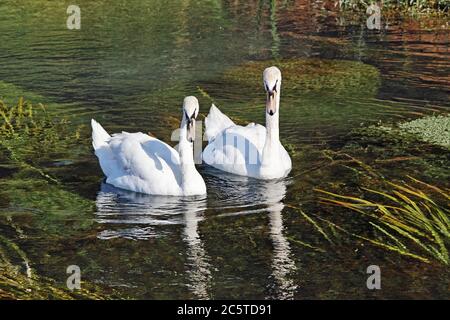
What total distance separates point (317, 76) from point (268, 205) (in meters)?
7.06

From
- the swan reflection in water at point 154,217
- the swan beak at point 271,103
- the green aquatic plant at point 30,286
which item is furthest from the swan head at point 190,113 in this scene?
the green aquatic plant at point 30,286

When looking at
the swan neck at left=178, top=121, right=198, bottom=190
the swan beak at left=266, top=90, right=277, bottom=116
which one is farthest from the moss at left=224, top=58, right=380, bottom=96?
the swan neck at left=178, top=121, right=198, bottom=190

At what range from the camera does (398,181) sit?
13.3m

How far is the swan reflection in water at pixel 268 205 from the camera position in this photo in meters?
10.4

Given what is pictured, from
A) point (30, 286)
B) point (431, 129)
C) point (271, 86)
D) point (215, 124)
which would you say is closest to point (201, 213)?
point (271, 86)

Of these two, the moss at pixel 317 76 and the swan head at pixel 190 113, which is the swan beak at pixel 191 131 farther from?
the moss at pixel 317 76

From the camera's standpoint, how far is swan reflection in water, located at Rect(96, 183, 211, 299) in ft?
35.6

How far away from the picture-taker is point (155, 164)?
520 inches

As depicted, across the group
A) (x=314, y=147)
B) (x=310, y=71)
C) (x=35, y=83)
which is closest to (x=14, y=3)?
(x=35, y=83)

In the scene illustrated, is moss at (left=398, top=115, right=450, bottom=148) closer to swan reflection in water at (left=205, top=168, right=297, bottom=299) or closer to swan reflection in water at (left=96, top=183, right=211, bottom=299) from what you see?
swan reflection in water at (left=205, top=168, right=297, bottom=299)

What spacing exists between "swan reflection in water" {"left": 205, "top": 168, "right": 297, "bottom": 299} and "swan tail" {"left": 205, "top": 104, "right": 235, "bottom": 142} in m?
0.90

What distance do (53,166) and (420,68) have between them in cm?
837

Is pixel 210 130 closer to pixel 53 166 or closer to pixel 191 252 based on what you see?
pixel 53 166

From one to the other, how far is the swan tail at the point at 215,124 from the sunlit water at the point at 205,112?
0.69 m
